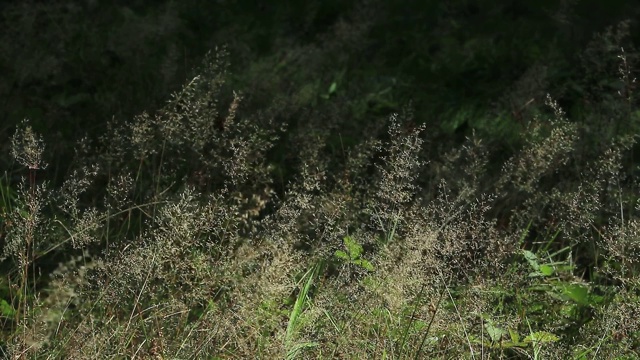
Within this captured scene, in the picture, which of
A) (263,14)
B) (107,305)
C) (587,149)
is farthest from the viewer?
(263,14)

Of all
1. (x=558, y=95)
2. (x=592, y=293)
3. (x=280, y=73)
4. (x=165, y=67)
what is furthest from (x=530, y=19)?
(x=592, y=293)

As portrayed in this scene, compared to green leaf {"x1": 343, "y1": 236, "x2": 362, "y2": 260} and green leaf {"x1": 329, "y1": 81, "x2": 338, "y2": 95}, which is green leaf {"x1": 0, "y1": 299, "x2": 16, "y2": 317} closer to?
green leaf {"x1": 343, "y1": 236, "x2": 362, "y2": 260}

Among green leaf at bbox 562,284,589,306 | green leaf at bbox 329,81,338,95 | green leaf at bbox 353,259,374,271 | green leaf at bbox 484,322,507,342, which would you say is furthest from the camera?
green leaf at bbox 329,81,338,95

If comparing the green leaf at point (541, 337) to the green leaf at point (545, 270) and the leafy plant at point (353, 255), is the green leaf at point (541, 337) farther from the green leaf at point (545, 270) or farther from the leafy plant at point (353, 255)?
the leafy plant at point (353, 255)

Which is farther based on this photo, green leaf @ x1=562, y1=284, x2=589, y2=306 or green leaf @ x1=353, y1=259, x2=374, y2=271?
green leaf @ x1=562, y1=284, x2=589, y2=306

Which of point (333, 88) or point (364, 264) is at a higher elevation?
point (364, 264)

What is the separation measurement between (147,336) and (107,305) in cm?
20

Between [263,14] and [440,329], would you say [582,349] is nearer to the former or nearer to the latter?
[440,329]

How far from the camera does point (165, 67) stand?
452 centimetres

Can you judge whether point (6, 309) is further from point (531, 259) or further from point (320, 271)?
point (531, 259)

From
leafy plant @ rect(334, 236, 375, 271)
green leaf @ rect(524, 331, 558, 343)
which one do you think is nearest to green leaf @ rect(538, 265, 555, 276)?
green leaf @ rect(524, 331, 558, 343)

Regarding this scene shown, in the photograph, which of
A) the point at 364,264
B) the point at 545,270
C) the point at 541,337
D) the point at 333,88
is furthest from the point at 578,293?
the point at 333,88

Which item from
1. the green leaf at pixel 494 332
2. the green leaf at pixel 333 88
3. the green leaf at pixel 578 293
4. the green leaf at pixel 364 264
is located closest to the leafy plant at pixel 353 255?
the green leaf at pixel 364 264

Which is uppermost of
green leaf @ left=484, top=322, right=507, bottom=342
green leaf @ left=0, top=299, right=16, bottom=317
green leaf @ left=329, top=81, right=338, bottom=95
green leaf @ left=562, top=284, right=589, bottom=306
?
green leaf @ left=484, top=322, right=507, bottom=342
